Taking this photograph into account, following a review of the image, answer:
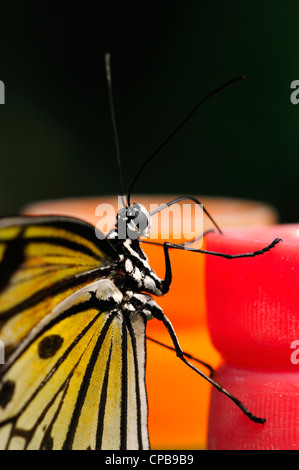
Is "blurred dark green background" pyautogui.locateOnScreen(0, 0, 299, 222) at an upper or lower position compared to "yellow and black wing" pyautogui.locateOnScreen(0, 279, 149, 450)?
upper

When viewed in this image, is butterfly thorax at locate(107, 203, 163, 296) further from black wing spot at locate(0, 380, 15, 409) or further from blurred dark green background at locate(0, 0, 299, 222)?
blurred dark green background at locate(0, 0, 299, 222)

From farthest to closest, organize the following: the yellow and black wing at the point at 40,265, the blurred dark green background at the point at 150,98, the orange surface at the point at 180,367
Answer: the blurred dark green background at the point at 150,98 → the orange surface at the point at 180,367 → the yellow and black wing at the point at 40,265

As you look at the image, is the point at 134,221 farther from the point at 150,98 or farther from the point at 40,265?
the point at 150,98

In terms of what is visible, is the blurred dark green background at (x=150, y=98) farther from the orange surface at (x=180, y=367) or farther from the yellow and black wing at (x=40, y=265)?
the yellow and black wing at (x=40, y=265)

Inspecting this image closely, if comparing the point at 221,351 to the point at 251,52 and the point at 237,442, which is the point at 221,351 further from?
the point at 251,52

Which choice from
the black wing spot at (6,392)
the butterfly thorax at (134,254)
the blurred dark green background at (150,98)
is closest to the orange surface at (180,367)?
the butterfly thorax at (134,254)

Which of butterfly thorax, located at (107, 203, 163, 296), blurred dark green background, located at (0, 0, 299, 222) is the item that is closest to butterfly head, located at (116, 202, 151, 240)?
butterfly thorax, located at (107, 203, 163, 296)
